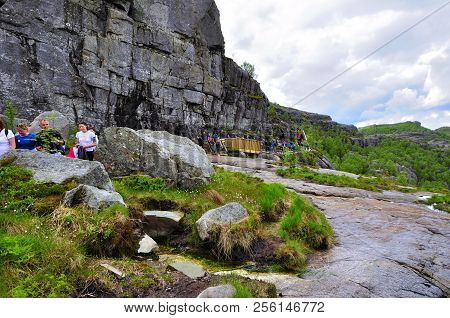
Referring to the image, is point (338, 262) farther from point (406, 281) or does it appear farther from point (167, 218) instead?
point (167, 218)

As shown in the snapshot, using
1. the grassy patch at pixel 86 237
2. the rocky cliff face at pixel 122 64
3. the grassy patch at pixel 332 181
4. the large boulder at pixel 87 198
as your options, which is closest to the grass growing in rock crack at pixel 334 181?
the grassy patch at pixel 332 181

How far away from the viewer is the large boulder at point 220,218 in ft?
32.1

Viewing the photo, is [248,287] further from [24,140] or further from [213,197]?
[24,140]

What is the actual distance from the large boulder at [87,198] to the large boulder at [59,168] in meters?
0.98

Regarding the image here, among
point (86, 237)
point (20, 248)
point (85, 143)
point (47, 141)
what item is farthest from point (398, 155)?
point (20, 248)

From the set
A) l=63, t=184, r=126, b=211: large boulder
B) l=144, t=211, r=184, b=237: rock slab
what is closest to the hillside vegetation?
l=144, t=211, r=184, b=237: rock slab

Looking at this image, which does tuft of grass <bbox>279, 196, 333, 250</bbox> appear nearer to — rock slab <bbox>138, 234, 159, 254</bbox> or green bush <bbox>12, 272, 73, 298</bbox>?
rock slab <bbox>138, 234, 159, 254</bbox>

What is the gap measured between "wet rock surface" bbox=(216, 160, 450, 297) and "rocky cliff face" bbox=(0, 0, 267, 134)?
3445 centimetres

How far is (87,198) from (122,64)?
40.6 meters

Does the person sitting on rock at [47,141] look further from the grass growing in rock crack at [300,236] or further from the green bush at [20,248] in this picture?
the grass growing in rock crack at [300,236]

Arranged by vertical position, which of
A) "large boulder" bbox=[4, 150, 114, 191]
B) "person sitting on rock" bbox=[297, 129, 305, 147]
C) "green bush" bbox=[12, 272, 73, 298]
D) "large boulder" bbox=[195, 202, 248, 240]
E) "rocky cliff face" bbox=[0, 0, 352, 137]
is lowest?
"green bush" bbox=[12, 272, 73, 298]

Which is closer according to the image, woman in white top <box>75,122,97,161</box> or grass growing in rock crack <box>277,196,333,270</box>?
grass growing in rock crack <box>277,196,333,270</box>

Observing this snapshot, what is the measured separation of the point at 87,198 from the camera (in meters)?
8.77

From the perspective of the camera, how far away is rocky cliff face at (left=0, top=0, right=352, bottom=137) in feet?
117
